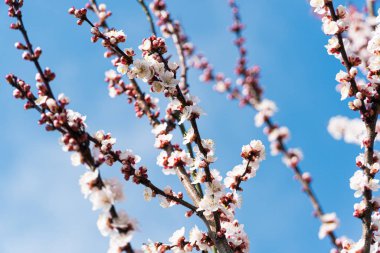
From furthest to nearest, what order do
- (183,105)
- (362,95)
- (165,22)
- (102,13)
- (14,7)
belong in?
(165,22) → (102,13) → (183,105) → (362,95) → (14,7)

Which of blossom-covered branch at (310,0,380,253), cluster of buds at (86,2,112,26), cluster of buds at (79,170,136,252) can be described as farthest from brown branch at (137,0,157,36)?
cluster of buds at (79,170,136,252)

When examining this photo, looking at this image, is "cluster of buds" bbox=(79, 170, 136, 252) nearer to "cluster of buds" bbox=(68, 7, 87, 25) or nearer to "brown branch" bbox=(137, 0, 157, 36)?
"cluster of buds" bbox=(68, 7, 87, 25)

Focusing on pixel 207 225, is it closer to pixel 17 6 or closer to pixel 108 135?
pixel 108 135

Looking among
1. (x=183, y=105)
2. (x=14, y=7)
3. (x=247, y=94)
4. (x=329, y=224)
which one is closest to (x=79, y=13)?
(x=14, y=7)

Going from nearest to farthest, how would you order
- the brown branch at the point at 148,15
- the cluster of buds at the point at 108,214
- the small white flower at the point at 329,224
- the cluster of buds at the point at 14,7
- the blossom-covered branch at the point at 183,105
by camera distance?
the small white flower at the point at 329,224, the cluster of buds at the point at 108,214, the cluster of buds at the point at 14,7, the blossom-covered branch at the point at 183,105, the brown branch at the point at 148,15

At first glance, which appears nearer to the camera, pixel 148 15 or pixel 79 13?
pixel 79 13

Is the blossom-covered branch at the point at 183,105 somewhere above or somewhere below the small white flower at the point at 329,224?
above

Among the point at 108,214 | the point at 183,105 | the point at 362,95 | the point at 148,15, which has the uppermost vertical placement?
the point at 148,15

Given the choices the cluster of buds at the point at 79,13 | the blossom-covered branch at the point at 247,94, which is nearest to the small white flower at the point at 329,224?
the blossom-covered branch at the point at 247,94

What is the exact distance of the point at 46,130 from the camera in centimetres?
340

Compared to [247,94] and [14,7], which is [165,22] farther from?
[14,7]

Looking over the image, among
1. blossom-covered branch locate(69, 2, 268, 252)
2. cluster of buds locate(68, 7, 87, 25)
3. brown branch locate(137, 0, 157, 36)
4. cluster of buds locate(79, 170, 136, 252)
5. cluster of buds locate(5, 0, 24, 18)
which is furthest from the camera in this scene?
brown branch locate(137, 0, 157, 36)

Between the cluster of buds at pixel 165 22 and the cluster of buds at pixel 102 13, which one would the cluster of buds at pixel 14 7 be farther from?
the cluster of buds at pixel 165 22

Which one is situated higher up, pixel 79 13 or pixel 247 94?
pixel 247 94
